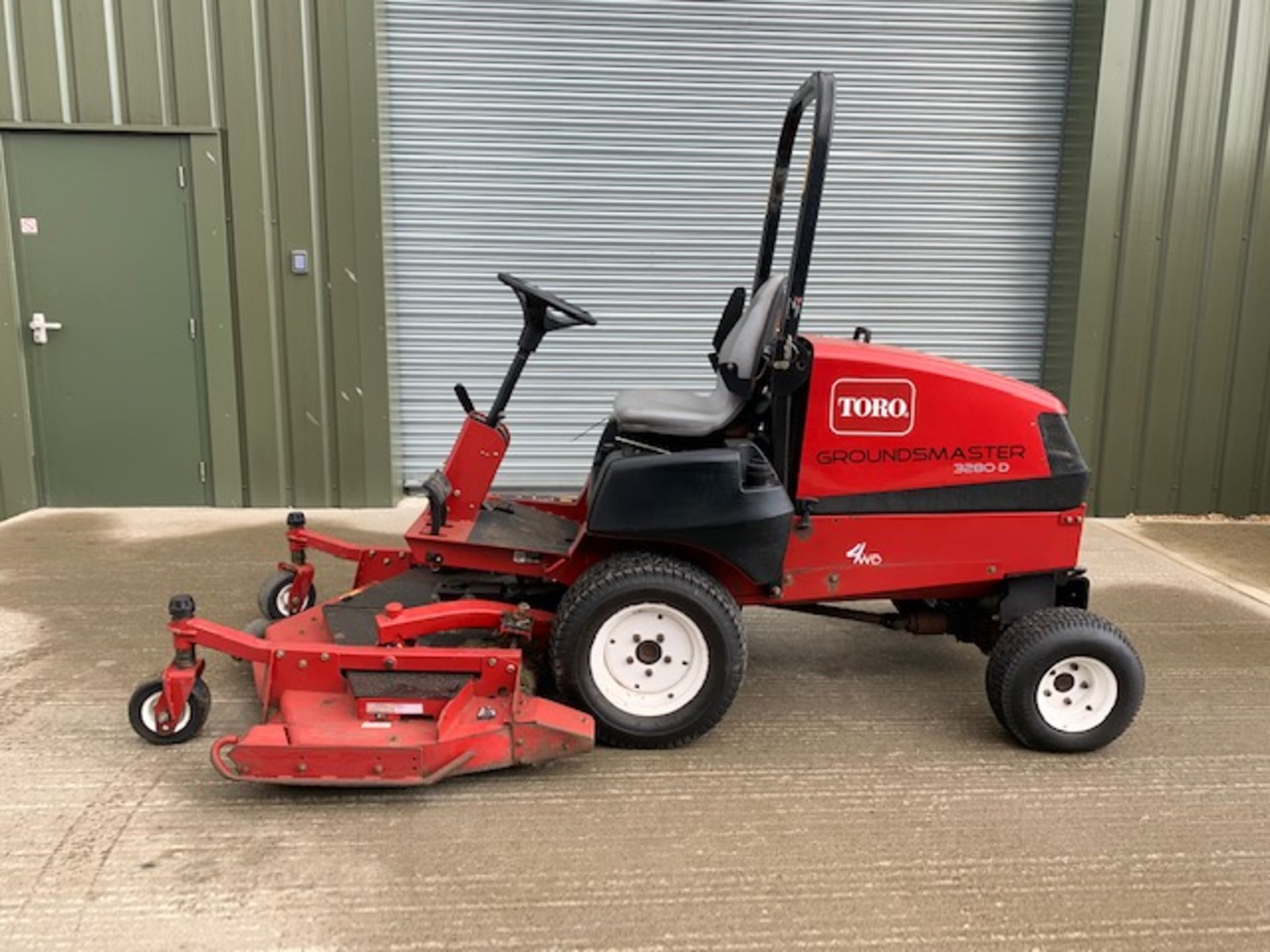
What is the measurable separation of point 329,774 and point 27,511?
4578 millimetres

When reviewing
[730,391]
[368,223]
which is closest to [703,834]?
[730,391]

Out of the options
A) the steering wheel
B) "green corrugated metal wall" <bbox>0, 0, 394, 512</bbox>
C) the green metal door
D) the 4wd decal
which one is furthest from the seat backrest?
the green metal door

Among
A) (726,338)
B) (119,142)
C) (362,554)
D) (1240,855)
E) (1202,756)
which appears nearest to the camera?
(1240,855)

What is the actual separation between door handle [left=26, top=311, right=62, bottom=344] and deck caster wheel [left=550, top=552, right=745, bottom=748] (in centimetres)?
463

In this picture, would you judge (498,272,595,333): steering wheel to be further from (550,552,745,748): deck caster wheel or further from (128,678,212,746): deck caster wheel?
(128,678,212,746): deck caster wheel

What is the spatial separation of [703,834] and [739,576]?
0.86 m

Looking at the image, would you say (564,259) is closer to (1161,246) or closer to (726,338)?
(726,338)

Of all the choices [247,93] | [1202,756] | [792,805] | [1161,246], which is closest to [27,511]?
[247,93]

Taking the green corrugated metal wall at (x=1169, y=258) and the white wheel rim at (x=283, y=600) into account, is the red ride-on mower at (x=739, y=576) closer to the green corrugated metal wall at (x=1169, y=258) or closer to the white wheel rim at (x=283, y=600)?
the white wheel rim at (x=283, y=600)

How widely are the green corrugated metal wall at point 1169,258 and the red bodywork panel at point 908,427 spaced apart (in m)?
3.61

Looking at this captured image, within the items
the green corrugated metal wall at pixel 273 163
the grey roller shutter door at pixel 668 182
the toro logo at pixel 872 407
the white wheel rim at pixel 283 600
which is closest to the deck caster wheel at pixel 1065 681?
the toro logo at pixel 872 407

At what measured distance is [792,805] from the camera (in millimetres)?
2744

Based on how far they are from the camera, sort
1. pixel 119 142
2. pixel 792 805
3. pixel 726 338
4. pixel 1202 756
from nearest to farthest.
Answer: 1. pixel 792 805
2. pixel 1202 756
3. pixel 726 338
4. pixel 119 142

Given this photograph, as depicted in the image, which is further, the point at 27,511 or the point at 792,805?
the point at 27,511
